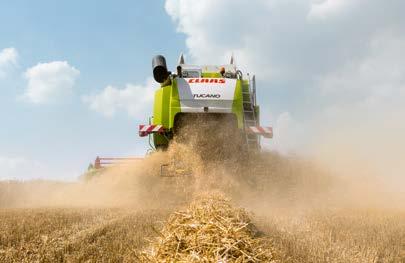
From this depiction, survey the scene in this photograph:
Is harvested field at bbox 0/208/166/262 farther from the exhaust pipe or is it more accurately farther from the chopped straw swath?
the exhaust pipe

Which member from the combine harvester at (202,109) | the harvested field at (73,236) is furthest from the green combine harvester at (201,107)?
the harvested field at (73,236)

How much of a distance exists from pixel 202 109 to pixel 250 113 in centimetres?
124

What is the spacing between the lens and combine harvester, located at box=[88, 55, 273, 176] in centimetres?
951

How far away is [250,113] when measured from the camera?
1016 cm

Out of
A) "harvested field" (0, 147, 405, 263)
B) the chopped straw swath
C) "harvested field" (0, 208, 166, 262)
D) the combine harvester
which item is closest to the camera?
the chopped straw swath

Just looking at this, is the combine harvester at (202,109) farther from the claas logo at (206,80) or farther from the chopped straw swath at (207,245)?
the chopped straw swath at (207,245)

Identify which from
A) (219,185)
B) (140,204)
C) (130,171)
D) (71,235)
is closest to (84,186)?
(130,171)

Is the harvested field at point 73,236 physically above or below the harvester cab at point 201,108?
below

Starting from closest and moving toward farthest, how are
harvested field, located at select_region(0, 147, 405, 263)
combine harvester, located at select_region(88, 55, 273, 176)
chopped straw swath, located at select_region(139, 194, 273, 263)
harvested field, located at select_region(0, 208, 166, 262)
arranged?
chopped straw swath, located at select_region(139, 194, 273, 263)
harvested field, located at select_region(0, 147, 405, 263)
harvested field, located at select_region(0, 208, 166, 262)
combine harvester, located at select_region(88, 55, 273, 176)

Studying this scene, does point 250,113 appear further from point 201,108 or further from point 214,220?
point 214,220

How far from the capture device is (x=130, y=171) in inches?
408

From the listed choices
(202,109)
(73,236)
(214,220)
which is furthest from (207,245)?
(202,109)

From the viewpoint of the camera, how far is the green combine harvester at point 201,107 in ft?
31.2

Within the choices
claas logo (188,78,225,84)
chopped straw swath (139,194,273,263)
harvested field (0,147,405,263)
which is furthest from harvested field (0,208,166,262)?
claas logo (188,78,225,84)
